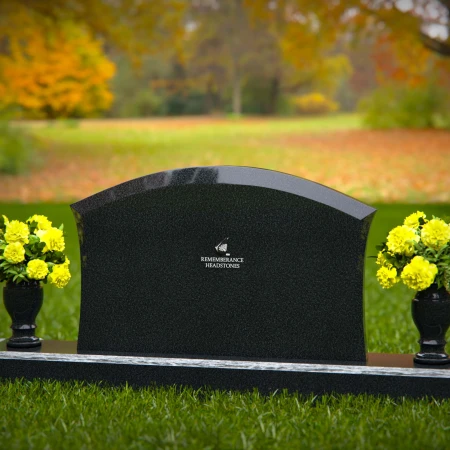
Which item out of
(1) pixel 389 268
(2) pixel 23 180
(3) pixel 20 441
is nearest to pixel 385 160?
(2) pixel 23 180

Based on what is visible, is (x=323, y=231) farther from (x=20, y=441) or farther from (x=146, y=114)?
(x=146, y=114)

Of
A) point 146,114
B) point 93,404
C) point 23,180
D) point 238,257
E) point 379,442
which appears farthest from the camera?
point 146,114

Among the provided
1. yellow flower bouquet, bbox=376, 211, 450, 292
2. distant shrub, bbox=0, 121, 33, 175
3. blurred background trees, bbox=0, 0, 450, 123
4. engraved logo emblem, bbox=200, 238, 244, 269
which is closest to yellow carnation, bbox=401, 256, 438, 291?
yellow flower bouquet, bbox=376, 211, 450, 292

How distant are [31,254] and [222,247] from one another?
116 centimetres

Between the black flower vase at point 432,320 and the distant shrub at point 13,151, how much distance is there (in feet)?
49.6

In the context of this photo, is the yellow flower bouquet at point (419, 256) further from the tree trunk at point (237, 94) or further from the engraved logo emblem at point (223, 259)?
the tree trunk at point (237, 94)

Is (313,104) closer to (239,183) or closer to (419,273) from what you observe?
(239,183)

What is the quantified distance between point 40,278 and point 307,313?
5.15ft

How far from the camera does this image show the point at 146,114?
2691 cm

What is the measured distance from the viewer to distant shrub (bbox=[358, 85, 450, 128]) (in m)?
24.7

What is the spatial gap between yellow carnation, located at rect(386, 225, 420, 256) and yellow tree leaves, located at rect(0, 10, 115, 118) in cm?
1789

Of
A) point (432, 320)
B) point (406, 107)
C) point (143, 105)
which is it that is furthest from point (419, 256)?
point (143, 105)

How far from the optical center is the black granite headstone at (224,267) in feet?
14.0

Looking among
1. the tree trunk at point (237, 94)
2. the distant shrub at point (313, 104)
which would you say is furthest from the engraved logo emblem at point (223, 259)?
the distant shrub at point (313, 104)
